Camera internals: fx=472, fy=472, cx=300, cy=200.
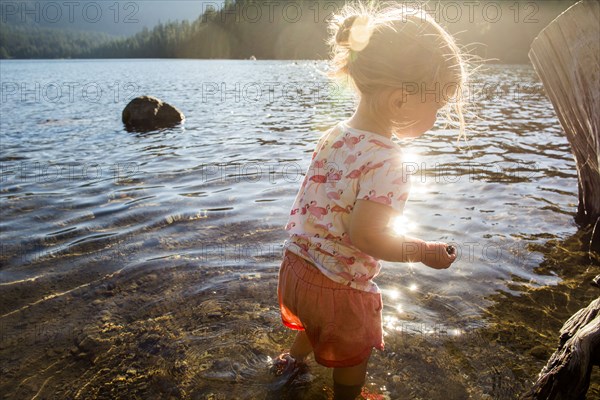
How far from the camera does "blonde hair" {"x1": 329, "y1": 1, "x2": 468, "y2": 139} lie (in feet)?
6.93

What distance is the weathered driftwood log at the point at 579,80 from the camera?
13.1ft

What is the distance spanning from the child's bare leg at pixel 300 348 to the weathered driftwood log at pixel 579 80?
3006mm

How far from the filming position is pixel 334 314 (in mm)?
2408

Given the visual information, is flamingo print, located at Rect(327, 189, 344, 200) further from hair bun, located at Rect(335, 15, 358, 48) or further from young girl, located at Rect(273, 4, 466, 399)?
hair bun, located at Rect(335, 15, 358, 48)

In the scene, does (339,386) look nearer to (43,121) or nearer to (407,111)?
(407,111)

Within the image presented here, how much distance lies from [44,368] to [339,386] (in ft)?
6.37

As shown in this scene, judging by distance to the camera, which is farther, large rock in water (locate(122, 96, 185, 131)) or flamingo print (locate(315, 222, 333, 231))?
large rock in water (locate(122, 96, 185, 131))

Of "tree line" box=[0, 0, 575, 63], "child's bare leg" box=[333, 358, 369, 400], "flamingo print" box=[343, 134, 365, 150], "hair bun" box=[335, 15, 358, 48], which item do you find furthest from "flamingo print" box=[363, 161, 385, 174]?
"tree line" box=[0, 0, 575, 63]

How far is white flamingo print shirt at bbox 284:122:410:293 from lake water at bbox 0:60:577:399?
1057 millimetres

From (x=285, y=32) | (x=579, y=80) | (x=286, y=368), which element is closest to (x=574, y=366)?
(x=286, y=368)

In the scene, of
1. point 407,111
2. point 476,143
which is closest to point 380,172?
point 407,111

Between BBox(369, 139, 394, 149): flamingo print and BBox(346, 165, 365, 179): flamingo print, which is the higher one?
BBox(369, 139, 394, 149): flamingo print

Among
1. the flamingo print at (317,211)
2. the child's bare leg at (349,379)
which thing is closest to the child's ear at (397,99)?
A: the flamingo print at (317,211)

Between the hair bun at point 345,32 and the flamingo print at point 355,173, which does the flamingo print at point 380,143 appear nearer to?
the flamingo print at point 355,173
